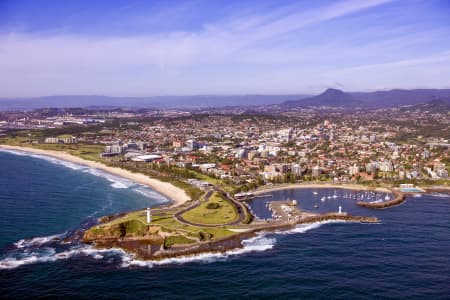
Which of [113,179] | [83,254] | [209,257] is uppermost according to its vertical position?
[113,179]

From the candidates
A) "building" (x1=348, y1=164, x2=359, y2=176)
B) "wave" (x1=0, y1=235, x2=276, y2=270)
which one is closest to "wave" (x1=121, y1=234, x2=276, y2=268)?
"wave" (x1=0, y1=235, x2=276, y2=270)

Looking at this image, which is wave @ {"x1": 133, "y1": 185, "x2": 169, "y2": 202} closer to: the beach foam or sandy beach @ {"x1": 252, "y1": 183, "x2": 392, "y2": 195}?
sandy beach @ {"x1": 252, "y1": 183, "x2": 392, "y2": 195}

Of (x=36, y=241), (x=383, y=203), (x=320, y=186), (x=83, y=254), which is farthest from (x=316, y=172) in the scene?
(x=36, y=241)

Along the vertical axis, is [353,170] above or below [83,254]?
above

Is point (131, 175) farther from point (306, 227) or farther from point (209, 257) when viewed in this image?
point (209, 257)

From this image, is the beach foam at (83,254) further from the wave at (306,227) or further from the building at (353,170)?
the building at (353,170)

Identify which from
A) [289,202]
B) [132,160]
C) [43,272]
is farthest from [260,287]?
[132,160]

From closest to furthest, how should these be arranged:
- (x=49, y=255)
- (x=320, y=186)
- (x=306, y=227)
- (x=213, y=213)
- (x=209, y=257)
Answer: (x=49, y=255)
(x=209, y=257)
(x=306, y=227)
(x=213, y=213)
(x=320, y=186)
